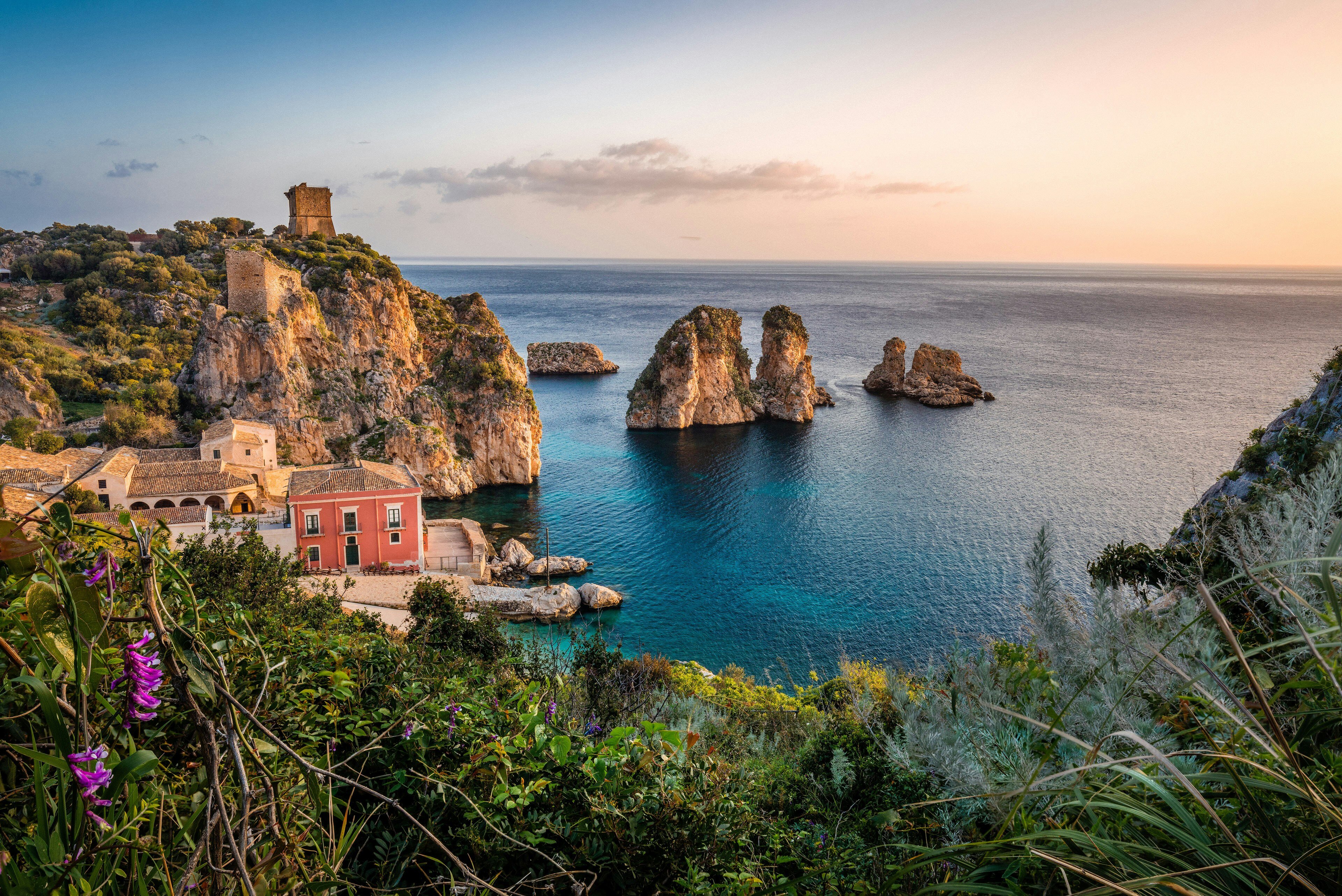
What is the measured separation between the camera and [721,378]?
55031 mm

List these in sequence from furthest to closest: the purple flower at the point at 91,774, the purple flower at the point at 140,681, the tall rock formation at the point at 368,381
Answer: the tall rock formation at the point at 368,381, the purple flower at the point at 140,681, the purple flower at the point at 91,774

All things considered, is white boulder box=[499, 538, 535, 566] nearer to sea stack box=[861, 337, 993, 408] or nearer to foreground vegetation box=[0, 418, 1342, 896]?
foreground vegetation box=[0, 418, 1342, 896]

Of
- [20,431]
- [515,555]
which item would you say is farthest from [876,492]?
[20,431]

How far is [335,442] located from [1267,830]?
140 ft

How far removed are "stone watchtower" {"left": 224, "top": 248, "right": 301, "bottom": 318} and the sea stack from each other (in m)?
51.1

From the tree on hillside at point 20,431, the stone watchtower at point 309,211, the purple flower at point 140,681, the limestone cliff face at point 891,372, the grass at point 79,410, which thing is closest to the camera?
the purple flower at point 140,681

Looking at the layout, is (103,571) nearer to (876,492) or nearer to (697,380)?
(876,492)

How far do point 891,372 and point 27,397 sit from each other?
6232 centimetres

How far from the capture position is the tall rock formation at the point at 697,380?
2056 inches

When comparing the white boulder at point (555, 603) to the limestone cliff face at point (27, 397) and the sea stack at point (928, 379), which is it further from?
the sea stack at point (928, 379)

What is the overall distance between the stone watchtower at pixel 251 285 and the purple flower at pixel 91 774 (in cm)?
4327

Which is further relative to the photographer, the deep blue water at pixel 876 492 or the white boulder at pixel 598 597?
the white boulder at pixel 598 597

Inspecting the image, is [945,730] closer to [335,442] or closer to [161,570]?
[161,570]

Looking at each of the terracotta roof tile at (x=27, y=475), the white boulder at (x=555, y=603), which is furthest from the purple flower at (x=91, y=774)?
the terracotta roof tile at (x=27, y=475)
